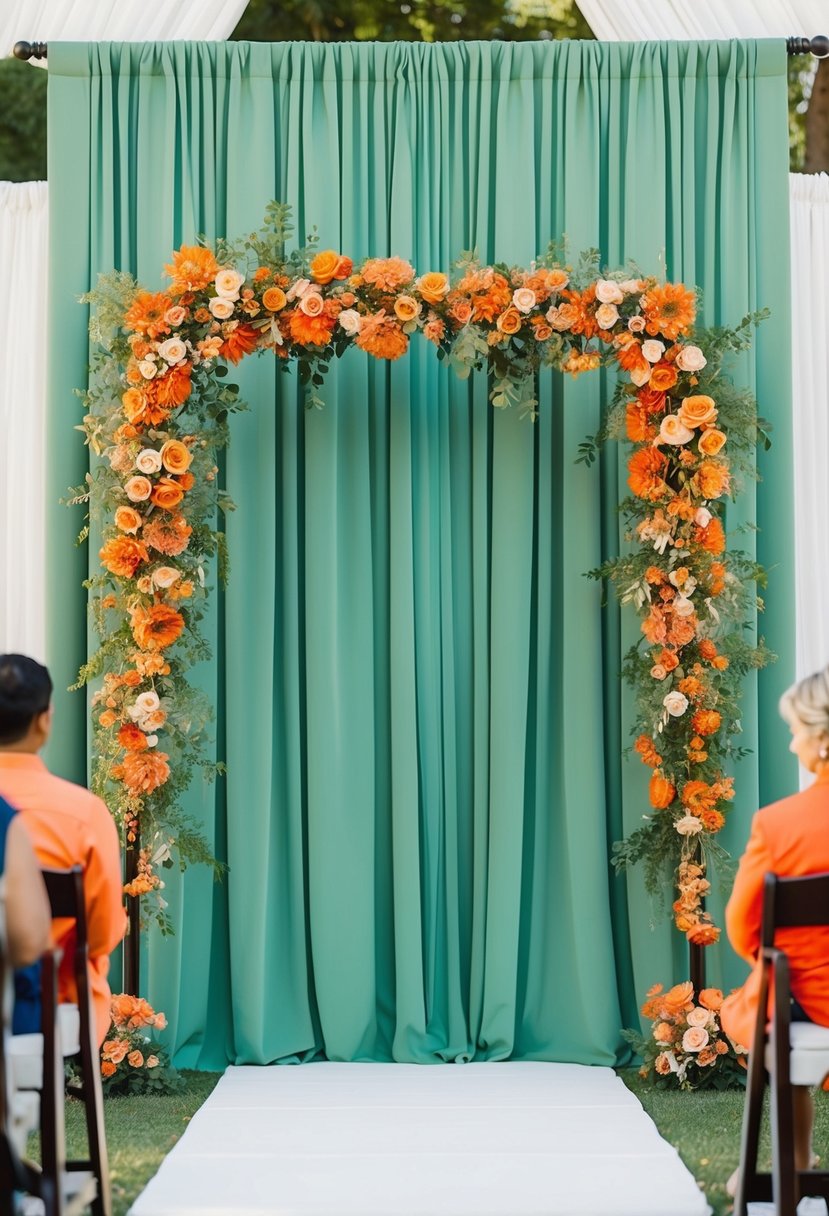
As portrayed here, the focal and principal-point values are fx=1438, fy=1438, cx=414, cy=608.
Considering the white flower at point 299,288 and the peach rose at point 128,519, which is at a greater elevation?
the white flower at point 299,288

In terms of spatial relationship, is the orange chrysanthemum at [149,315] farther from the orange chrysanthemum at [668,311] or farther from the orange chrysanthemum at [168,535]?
the orange chrysanthemum at [668,311]

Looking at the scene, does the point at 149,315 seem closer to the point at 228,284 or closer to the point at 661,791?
the point at 228,284

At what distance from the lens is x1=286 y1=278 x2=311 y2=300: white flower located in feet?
13.4

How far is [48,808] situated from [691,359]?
226 cm

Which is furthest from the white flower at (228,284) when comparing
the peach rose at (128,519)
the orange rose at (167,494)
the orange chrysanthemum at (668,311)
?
the orange chrysanthemum at (668,311)

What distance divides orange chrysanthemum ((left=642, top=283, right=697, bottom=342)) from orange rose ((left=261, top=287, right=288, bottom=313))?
102cm

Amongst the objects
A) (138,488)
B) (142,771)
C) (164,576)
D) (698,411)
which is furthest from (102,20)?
→ (142,771)

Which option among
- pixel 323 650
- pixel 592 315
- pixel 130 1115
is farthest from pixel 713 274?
pixel 130 1115

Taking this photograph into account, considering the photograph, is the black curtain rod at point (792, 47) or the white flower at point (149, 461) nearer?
the white flower at point (149, 461)

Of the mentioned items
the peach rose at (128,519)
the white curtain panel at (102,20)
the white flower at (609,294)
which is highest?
the white curtain panel at (102,20)

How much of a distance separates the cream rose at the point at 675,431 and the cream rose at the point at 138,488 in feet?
4.79

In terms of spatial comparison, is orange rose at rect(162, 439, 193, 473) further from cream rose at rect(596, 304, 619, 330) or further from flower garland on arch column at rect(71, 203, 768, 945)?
cream rose at rect(596, 304, 619, 330)

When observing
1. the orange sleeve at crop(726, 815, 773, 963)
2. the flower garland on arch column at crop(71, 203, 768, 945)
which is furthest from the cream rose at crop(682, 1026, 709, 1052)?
the orange sleeve at crop(726, 815, 773, 963)

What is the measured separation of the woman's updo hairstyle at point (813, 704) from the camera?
2.72m
